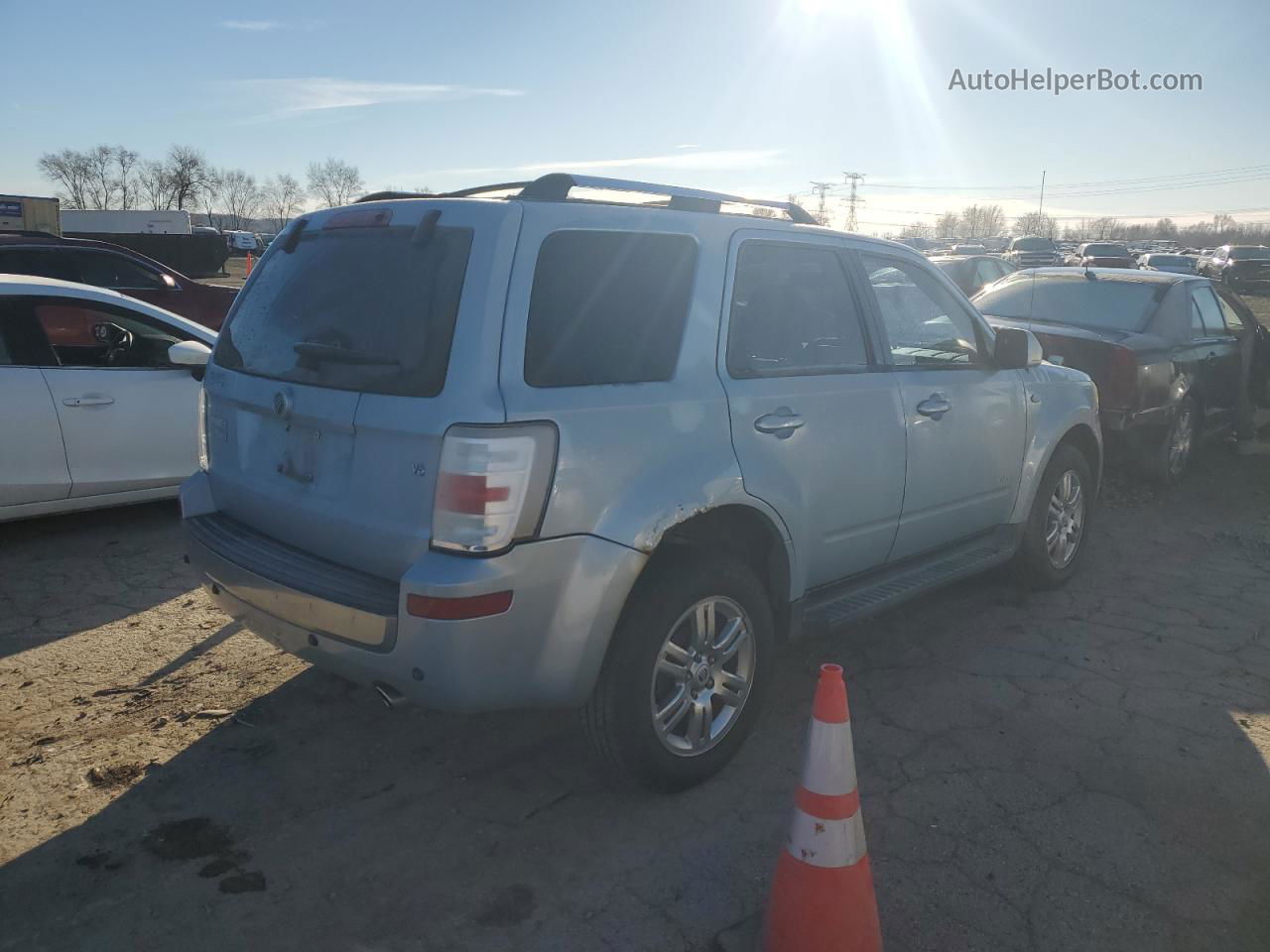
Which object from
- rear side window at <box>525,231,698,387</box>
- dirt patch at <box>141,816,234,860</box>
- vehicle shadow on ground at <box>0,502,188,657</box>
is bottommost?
dirt patch at <box>141,816,234,860</box>

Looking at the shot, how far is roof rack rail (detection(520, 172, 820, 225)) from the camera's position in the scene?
3.16 m

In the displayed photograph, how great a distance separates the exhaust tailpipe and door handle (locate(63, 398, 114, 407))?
12.3 feet

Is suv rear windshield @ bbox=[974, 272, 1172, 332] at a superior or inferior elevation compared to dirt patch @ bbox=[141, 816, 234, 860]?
superior

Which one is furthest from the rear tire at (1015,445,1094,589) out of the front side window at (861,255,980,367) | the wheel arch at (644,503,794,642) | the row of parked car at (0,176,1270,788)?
the wheel arch at (644,503,794,642)

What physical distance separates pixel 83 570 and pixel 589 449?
381cm

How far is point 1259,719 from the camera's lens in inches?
157

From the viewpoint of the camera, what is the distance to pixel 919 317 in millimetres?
4496

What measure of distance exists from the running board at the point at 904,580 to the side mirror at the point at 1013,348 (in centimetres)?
83

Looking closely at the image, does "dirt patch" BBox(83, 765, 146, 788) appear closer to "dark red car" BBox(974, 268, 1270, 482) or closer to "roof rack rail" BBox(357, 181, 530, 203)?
"roof rack rail" BBox(357, 181, 530, 203)

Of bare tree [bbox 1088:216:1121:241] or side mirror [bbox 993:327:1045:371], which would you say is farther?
bare tree [bbox 1088:216:1121:241]

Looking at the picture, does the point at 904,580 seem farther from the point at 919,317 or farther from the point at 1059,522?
the point at 1059,522

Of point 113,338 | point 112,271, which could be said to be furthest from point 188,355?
point 112,271

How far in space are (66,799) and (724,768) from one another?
7.23ft

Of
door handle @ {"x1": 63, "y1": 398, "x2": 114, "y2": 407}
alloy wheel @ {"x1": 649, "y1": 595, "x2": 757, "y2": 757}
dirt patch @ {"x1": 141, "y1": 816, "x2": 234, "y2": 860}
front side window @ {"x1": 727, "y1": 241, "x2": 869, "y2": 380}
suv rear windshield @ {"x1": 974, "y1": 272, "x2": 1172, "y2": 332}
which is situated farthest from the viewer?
suv rear windshield @ {"x1": 974, "y1": 272, "x2": 1172, "y2": 332}
